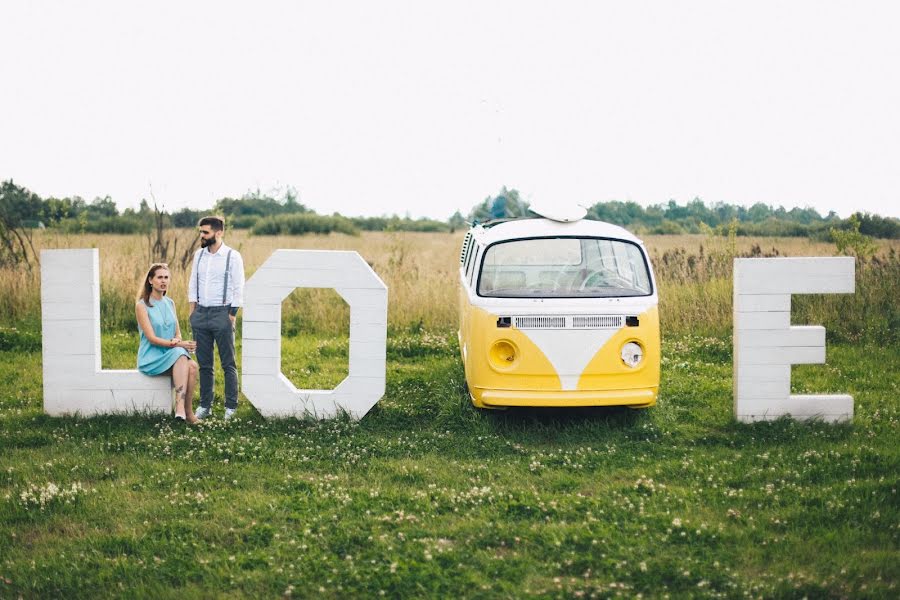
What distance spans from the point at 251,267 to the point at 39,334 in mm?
8956

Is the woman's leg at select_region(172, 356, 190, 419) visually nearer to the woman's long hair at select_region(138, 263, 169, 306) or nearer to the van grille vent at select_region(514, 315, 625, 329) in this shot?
the woman's long hair at select_region(138, 263, 169, 306)

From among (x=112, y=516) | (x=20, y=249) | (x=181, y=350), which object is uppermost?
(x=20, y=249)

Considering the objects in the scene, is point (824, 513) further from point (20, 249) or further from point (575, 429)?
point (20, 249)

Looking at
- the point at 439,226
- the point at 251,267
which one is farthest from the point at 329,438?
the point at 439,226

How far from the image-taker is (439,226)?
58.2 m

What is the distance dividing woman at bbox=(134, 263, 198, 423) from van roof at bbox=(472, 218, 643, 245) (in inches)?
134

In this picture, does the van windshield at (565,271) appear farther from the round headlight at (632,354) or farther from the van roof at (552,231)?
the round headlight at (632,354)

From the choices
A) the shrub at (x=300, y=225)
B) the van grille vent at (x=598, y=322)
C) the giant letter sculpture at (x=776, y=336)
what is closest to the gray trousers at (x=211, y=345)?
the van grille vent at (x=598, y=322)

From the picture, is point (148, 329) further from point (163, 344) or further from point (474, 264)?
point (474, 264)

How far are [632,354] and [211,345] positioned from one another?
14.3 feet

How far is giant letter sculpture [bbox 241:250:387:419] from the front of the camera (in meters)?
9.21

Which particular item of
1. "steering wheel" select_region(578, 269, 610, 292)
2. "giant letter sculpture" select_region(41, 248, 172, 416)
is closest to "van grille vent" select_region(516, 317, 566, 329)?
"steering wheel" select_region(578, 269, 610, 292)

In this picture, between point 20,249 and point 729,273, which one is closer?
point 729,273

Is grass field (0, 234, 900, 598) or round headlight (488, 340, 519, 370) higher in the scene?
round headlight (488, 340, 519, 370)
